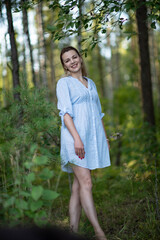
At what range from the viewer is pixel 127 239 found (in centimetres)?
277

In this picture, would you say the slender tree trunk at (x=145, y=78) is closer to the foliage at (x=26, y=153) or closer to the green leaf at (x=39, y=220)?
the foliage at (x=26, y=153)

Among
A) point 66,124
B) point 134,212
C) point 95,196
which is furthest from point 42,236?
point 95,196

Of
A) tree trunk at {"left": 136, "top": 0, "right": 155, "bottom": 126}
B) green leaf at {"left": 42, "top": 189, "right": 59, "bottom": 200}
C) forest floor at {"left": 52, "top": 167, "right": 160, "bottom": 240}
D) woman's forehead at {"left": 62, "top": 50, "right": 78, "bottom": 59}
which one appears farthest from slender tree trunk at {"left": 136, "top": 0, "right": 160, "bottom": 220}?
green leaf at {"left": 42, "top": 189, "right": 59, "bottom": 200}

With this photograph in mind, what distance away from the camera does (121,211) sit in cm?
371

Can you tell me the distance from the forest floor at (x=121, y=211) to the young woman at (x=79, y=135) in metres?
0.34

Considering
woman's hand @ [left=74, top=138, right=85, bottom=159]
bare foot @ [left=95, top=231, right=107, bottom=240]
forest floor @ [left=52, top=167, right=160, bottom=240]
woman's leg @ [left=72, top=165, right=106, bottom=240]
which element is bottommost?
forest floor @ [left=52, top=167, right=160, bottom=240]

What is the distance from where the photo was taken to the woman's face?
3.10 meters

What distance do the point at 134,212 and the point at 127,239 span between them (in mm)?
801

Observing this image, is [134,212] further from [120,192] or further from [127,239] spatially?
[120,192]

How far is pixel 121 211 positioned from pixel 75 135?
1.60 meters

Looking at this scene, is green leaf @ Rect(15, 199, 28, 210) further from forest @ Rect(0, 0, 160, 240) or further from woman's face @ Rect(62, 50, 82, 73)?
woman's face @ Rect(62, 50, 82, 73)

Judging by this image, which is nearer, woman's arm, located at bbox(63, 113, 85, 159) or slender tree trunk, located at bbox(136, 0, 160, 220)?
woman's arm, located at bbox(63, 113, 85, 159)

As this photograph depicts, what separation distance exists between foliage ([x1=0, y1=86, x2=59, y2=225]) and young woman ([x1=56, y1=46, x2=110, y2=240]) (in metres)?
0.18

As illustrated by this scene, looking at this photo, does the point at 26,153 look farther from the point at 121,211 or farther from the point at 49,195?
the point at 121,211
